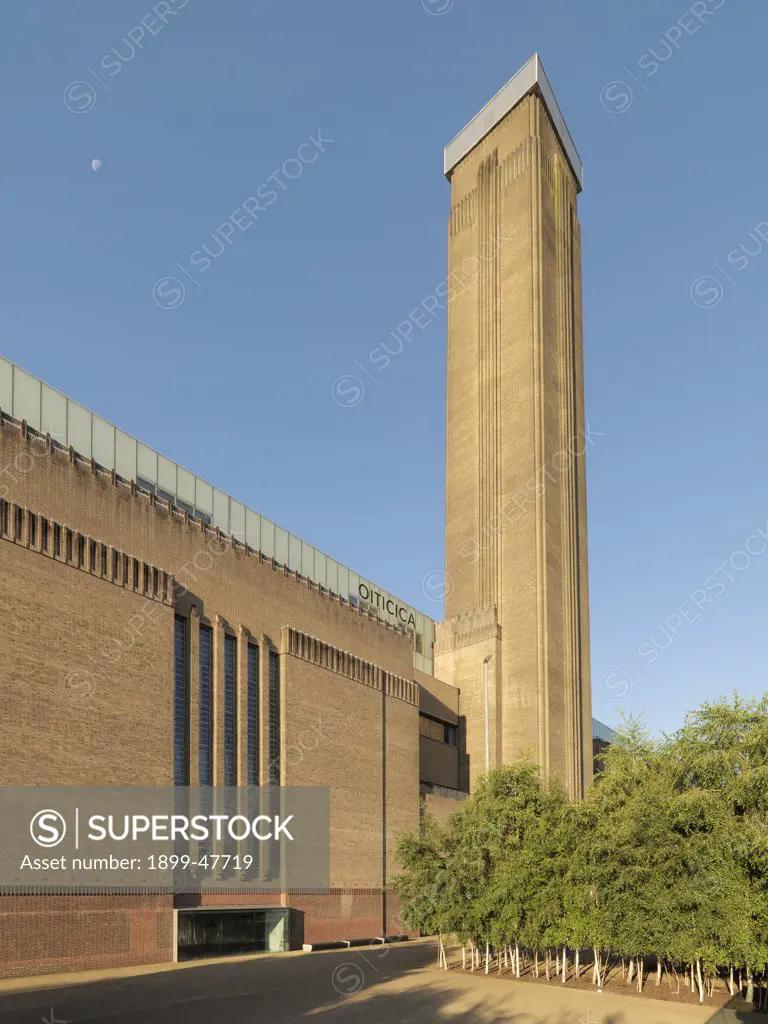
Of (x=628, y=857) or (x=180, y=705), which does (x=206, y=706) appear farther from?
(x=628, y=857)

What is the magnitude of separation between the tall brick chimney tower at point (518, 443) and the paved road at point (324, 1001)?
98.2ft

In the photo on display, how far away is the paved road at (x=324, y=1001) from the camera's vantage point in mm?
25266

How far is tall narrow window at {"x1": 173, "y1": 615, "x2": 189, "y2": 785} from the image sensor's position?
→ 130ft

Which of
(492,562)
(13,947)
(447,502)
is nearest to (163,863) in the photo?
(13,947)

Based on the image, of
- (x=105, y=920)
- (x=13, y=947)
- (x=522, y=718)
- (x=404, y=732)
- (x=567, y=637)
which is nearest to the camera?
(x=13, y=947)

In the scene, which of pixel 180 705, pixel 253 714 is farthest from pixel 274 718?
pixel 180 705

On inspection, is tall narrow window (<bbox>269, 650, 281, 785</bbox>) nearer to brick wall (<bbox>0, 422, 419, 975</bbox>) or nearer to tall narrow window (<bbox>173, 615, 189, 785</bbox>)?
brick wall (<bbox>0, 422, 419, 975</bbox>)

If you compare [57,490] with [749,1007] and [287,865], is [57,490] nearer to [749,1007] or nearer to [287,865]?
[287,865]

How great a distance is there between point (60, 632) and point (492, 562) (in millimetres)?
40809

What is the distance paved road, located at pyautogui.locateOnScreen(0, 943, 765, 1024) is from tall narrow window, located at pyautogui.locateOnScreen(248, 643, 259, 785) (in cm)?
920

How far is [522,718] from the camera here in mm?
64188

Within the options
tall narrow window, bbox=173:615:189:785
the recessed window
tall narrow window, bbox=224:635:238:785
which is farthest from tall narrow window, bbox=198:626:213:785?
the recessed window
